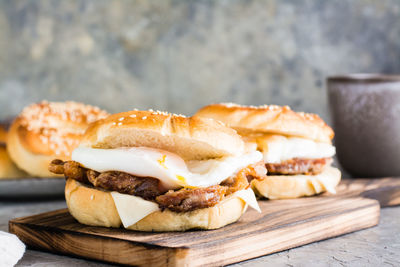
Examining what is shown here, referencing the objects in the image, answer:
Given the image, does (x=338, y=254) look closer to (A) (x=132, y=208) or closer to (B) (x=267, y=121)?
(A) (x=132, y=208)

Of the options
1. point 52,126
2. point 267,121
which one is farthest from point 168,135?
point 52,126

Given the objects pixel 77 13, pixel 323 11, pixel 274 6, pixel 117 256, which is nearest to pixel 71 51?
pixel 77 13

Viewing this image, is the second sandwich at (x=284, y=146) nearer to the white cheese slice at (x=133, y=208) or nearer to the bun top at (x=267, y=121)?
the bun top at (x=267, y=121)

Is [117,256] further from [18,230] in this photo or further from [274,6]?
[274,6]

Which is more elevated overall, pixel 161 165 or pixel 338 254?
pixel 161 165

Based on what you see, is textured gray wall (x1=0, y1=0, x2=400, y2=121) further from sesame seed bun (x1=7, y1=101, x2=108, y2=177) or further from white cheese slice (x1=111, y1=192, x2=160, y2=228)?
white cheese slice (x1=111, y1=192, x2=160, y2=228)
